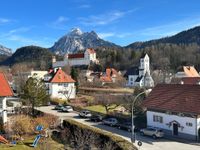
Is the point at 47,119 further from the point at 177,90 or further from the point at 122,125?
the point at 177,90

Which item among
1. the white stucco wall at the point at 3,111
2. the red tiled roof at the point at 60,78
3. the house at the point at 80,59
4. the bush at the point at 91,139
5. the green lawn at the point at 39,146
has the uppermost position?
the house at the point at 80,59

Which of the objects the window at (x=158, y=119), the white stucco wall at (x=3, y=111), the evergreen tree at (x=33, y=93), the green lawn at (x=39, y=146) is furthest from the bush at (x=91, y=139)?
the evergreen tree at (x=33, y=93)

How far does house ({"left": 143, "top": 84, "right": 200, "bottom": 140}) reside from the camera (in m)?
40.3

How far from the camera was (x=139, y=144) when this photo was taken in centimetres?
3528

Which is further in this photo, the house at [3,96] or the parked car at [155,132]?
the house at [3,96]

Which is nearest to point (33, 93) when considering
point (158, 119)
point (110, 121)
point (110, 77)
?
point (110, 121)

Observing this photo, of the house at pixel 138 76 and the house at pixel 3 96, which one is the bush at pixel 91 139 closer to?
the house at pixel 3 96

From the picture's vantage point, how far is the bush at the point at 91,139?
32312 mm

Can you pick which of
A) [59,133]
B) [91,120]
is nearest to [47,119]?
[59,133]

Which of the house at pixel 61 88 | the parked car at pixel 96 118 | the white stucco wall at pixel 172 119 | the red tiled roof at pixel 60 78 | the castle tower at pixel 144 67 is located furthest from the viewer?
the castle tower at pixel 144 67

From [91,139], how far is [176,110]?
13589 millimetres

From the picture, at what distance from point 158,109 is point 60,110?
24324 mm

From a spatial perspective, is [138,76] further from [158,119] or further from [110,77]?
[158,119]

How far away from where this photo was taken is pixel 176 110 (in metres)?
42.3
